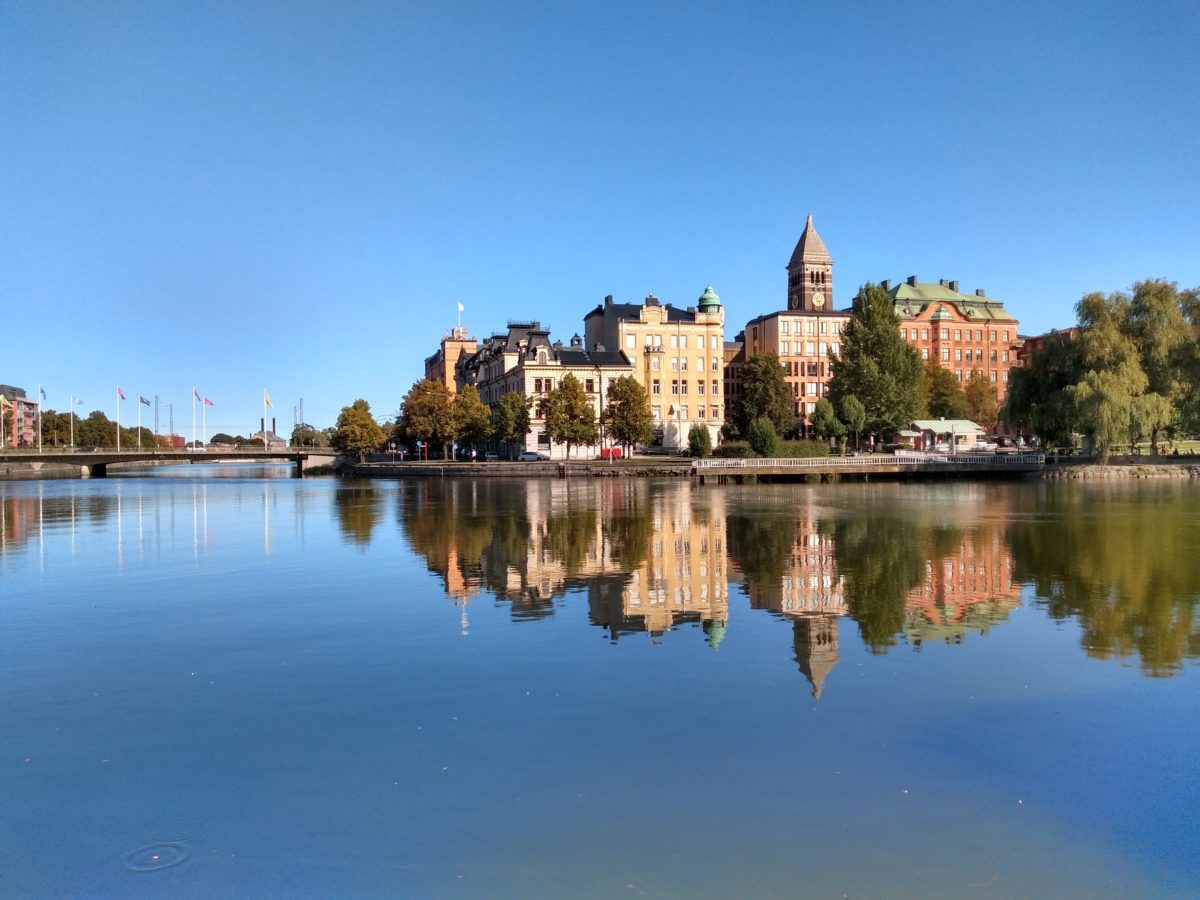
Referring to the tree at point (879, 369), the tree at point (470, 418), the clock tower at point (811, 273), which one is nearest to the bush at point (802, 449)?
the tree at point (879, 369)

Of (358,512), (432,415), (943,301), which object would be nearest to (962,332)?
(943,301)

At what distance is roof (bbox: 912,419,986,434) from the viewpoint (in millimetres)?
110438

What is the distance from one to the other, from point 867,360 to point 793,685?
299ft

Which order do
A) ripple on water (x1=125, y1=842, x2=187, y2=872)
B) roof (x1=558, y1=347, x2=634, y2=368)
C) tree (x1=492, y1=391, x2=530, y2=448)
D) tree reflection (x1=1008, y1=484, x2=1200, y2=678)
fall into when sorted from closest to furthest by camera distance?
ripple on water (x1=125, y1=842, x2=187, y2=872), tree reflection (x1=1008, y1=484, x2=1200, y2=678), tree (x1=492, y1=391, x2=530, y2=448), roof (x1=558, y1=347, x2=634, y2=368)

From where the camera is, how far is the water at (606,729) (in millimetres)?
8023

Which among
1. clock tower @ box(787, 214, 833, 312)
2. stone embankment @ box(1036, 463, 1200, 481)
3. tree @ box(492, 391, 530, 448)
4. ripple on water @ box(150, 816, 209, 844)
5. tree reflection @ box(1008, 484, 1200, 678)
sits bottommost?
ripple on water @ box(150, 816, 209, 844)

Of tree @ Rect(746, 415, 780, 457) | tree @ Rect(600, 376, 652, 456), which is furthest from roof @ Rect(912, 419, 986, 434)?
tree @ Rect(600, 376, 652, 456)

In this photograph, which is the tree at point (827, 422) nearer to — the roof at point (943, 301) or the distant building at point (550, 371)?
the distant building at point (550, 371)

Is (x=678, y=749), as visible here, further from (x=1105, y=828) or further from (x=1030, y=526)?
(x=1030, y=526)

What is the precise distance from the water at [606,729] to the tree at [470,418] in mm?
84116

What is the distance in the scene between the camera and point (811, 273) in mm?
138750

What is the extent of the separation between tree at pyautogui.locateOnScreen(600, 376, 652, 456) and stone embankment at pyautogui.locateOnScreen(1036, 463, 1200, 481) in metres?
41.4

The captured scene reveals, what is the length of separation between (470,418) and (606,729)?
10037 cm

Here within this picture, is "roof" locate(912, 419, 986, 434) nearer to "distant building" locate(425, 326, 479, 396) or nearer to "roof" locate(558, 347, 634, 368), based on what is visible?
"roof" locate(558, 347, 634, 368)
